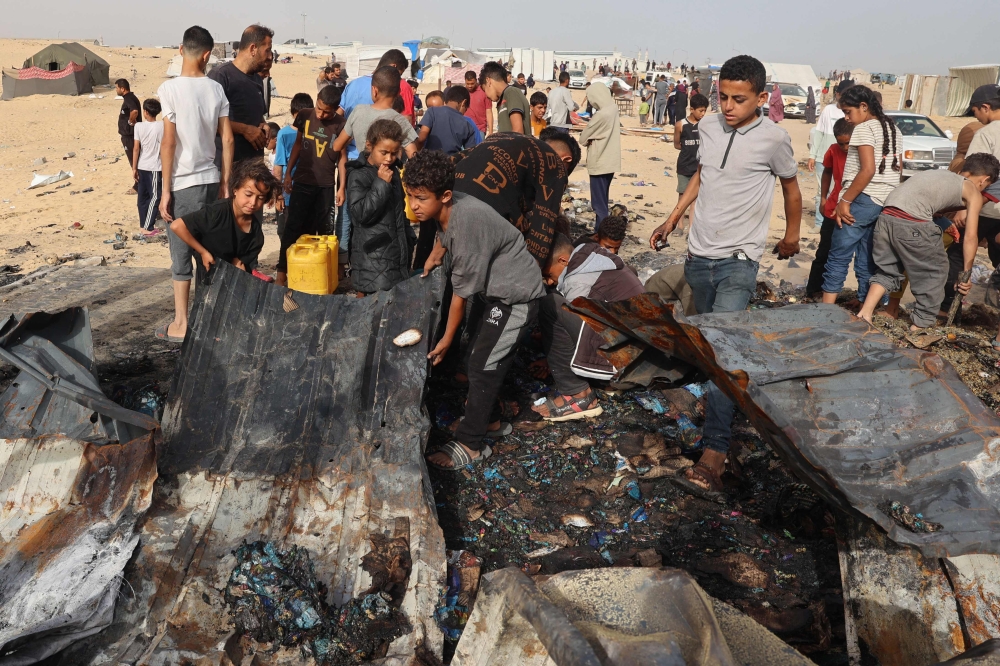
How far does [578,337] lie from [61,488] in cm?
280

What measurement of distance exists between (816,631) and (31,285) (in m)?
6.32

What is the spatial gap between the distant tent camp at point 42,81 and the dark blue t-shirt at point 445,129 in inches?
772

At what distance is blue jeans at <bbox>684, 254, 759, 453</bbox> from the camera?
3627mm

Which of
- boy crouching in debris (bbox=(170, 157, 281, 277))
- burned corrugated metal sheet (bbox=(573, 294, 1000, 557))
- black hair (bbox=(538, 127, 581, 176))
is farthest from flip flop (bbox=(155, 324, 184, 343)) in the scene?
burned corrugated metal sheet (bbox=(573, 294, 1000, 557))

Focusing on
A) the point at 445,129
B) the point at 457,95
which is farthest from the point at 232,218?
the point at 457,95

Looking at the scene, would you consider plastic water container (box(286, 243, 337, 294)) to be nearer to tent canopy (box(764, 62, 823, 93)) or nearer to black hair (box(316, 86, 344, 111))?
black hair (box(316, 86, 344, 111))

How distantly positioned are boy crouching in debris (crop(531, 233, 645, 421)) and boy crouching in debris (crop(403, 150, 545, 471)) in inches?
22.9

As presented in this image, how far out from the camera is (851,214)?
Result: 19.3 feet

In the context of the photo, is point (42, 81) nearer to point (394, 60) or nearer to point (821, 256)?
point (394, 60)

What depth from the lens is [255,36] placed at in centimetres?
501

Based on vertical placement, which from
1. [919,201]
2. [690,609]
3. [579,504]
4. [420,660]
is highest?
[919,201]

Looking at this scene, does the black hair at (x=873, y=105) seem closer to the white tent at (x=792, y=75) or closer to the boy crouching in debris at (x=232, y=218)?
the boy crouching in debris at (x=232, y=218)

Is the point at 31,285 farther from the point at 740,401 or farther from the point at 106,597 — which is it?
the point at 740,401

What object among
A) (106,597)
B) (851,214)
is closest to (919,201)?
(851,214)
